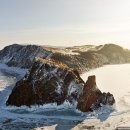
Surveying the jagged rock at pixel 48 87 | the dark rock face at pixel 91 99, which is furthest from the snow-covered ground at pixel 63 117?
the jagged rock at pixel 48 87

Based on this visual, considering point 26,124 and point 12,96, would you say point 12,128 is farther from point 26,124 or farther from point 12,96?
point 12,96

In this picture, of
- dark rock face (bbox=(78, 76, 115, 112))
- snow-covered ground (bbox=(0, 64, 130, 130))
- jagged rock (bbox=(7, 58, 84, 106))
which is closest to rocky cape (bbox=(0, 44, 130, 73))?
jagged rock (bbox=(7, 58, 84, 106))

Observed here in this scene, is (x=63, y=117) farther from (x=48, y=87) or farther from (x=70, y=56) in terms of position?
(x=70, y=56)

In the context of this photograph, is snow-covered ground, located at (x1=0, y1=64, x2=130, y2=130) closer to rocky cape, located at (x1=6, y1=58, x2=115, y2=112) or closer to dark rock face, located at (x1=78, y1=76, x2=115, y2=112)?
dark rock face, located at (x1=78, y1=76, x2=115, y2=112)

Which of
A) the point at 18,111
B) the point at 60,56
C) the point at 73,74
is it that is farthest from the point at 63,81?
the point at 60,56

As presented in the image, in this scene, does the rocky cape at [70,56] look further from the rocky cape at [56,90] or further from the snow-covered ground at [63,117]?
the snow-covered ground at [63,117]

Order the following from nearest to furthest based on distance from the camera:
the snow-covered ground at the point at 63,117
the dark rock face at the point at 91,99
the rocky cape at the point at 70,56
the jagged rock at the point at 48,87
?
the snow-covered ground at the point at 63,117
the dark rock face at the point at 91,99
the jagged rock at the point at 48,87
the rocky cape at the point at 70,56
